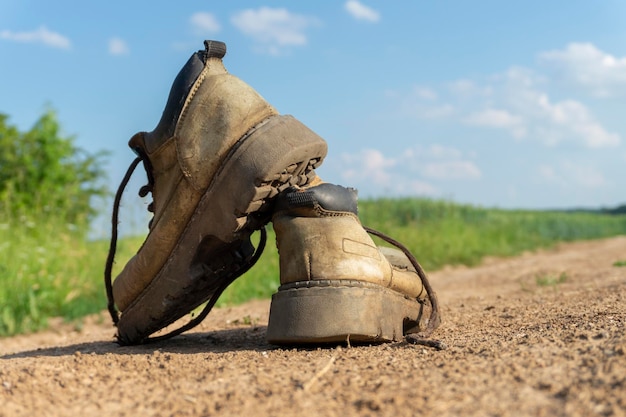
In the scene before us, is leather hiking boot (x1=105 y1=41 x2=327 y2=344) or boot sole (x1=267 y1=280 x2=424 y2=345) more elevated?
leather hiking boot (x1=105 y1=41 x2=327 y2=344)

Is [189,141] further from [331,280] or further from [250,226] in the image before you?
[331,280]

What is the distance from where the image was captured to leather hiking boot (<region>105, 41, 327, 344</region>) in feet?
7.98

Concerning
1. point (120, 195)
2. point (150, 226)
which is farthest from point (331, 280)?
point (120, 195)

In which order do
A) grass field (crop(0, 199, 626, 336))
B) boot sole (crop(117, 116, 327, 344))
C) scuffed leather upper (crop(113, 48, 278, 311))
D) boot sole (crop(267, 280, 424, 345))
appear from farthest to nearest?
grass field (crop(0, 199, 626, 336)) < scuffed leather upper (crop(113, 48, 278, 311)) < boot sole (crop(117, 116, 327, 344)) < boot sole (crop(267, 280, 424, 345))

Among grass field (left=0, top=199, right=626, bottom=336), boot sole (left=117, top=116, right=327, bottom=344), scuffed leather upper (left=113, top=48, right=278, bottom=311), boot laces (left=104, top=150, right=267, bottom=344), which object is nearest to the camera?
boot sole (left=117, top=116, right=327, bottom=344)

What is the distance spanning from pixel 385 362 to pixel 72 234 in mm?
6353

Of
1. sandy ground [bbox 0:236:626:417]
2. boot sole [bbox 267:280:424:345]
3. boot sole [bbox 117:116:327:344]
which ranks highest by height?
boot sole [bbox 117:116:327:344]

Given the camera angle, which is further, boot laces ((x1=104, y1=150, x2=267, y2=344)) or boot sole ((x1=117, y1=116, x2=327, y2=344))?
boot laces ((x1=104, y1=150, x2=267, y2=344))

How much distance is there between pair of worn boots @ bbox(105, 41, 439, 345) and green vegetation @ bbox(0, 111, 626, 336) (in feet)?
8.84

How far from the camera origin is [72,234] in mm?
7570

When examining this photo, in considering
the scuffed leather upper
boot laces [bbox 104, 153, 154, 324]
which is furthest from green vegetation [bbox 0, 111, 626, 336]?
the scuffed leather upper

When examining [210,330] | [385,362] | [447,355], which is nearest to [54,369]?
[385,362]

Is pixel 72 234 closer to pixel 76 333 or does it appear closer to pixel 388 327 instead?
pixel 76 333

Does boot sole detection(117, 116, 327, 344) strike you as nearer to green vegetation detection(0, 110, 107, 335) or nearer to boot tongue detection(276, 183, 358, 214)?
boot tongue detection(276, 183, 358, 214)
